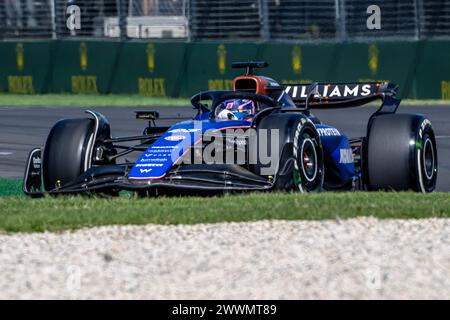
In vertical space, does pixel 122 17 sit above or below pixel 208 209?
above

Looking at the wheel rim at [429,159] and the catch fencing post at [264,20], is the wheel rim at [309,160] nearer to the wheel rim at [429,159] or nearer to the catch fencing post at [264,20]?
the wheel rim at [429,159]

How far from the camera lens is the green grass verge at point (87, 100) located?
964 inches

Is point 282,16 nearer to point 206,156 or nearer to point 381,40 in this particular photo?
point 381,40

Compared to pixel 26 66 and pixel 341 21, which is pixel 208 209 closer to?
pixel 341 21

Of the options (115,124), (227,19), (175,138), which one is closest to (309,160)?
(175,138)

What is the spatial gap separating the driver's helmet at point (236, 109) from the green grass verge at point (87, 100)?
12.5m

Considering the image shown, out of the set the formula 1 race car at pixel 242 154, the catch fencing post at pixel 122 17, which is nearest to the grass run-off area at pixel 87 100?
the catch fencing post at pixel 122 17

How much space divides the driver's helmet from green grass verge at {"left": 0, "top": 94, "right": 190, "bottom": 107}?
41.1ft

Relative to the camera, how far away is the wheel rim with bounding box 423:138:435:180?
11.2 m

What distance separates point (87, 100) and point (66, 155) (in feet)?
49.9

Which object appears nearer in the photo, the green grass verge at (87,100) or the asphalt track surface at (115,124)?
the asphalt track surface at (115,124)

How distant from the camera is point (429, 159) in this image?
11.3 metres

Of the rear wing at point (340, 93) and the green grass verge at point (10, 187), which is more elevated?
A: the rear wing at point (340, 93)
